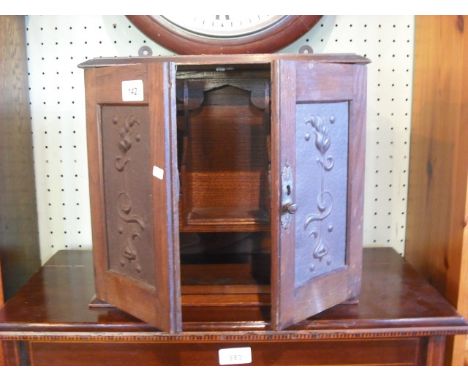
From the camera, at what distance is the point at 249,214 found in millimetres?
1136

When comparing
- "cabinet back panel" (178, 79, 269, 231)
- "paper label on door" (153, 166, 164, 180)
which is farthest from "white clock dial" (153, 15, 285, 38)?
"paper label on door" (153, 166, 164, 180)

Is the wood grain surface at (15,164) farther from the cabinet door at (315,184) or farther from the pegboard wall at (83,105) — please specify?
the cabinet door at (315,184)

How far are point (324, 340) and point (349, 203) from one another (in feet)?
0.91

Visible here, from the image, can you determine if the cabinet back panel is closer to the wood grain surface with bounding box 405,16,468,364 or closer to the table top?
the table top

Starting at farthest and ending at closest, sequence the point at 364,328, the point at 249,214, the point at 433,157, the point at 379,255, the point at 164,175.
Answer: the point at 379,255, the point at 433,157, the point at 249,214, the point at 364,328, the point at 164,175

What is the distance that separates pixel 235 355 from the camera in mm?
1049

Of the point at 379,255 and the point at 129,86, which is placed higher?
the point at 129,86

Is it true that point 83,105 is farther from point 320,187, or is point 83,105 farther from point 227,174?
point 320,187

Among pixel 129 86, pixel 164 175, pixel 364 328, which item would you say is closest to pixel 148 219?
pixel 164 175

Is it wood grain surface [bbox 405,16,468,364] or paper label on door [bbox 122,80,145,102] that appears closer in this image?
paper label on door [bbox 122,80,145,102]

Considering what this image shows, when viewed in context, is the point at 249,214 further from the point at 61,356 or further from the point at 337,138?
the point at 61,356

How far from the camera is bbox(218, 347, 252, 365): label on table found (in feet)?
3.43

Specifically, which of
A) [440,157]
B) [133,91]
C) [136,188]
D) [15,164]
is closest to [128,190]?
[136,188]

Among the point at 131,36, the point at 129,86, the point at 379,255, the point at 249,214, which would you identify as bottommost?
the point at 379,255
